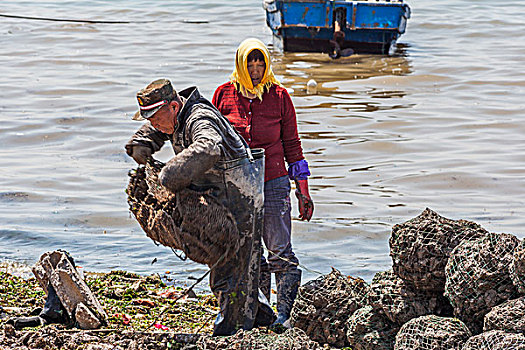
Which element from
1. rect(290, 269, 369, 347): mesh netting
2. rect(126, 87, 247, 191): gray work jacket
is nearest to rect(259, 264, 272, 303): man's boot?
rect(290, 269, 369, 347): mesh netting

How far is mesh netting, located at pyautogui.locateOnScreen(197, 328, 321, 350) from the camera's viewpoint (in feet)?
13.8

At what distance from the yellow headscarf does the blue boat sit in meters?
17.0

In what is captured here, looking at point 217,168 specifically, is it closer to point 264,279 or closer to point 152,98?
point 152,98

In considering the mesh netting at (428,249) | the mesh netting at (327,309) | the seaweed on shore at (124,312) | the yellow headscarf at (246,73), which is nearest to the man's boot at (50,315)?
the seaweed on shore at (124,312)

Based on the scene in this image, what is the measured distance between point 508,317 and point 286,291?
1.82 meters

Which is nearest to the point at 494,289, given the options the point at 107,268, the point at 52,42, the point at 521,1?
the point at 107,268

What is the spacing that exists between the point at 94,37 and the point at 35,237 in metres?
18.7

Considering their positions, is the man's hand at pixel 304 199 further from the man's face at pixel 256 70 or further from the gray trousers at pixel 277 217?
the man's face at pixel 256 70

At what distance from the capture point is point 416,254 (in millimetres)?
4395

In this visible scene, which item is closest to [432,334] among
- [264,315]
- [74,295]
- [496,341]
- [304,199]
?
[496,341]

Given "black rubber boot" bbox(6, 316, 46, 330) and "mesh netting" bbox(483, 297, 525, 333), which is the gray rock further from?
"mesh netting" bbox(483, 297, 525, 333)

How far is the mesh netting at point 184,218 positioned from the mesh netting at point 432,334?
1137 mm

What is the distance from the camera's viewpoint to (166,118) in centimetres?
445

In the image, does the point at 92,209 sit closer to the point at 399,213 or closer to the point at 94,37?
the point at 399,213
